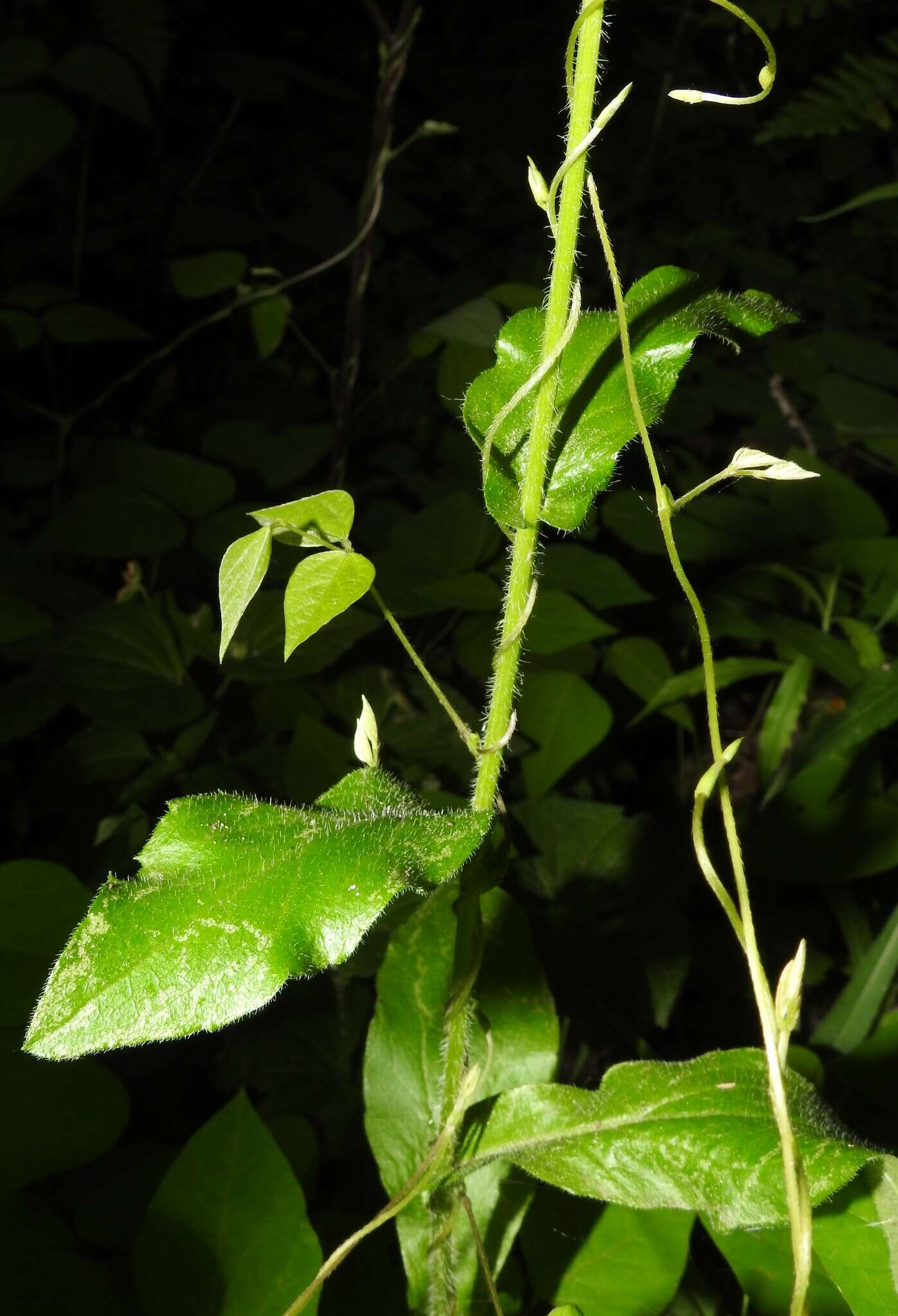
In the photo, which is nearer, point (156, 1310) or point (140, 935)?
point (140, 935)

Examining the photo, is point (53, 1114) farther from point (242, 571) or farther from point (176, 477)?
point (176, 477)

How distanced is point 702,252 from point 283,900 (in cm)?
232

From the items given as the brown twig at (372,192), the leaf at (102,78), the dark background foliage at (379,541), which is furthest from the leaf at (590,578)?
the leaf at (102,78)

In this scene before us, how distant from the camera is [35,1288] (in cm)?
53

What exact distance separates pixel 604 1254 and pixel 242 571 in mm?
444

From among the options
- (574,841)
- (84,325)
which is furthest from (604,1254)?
(84,325)

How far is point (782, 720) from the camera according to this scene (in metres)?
1.13

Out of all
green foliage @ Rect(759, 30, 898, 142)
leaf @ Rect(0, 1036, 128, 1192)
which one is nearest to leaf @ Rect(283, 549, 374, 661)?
leaf @ Rect(0, 1036, 128, 1192)

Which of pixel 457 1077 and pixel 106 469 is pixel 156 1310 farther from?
pixel 106 469

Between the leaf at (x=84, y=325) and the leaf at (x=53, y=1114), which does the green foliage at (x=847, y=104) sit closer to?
the leaf at (x=84, y=325)

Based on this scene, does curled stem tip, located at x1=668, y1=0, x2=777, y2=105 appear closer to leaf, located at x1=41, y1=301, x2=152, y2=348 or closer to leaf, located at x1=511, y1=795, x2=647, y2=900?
leaf, located at x1=511, y1=795, x2=647, y2=900

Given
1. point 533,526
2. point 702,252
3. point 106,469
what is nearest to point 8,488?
point 106,469

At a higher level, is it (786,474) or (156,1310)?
(786,474)

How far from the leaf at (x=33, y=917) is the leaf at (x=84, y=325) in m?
0.91
